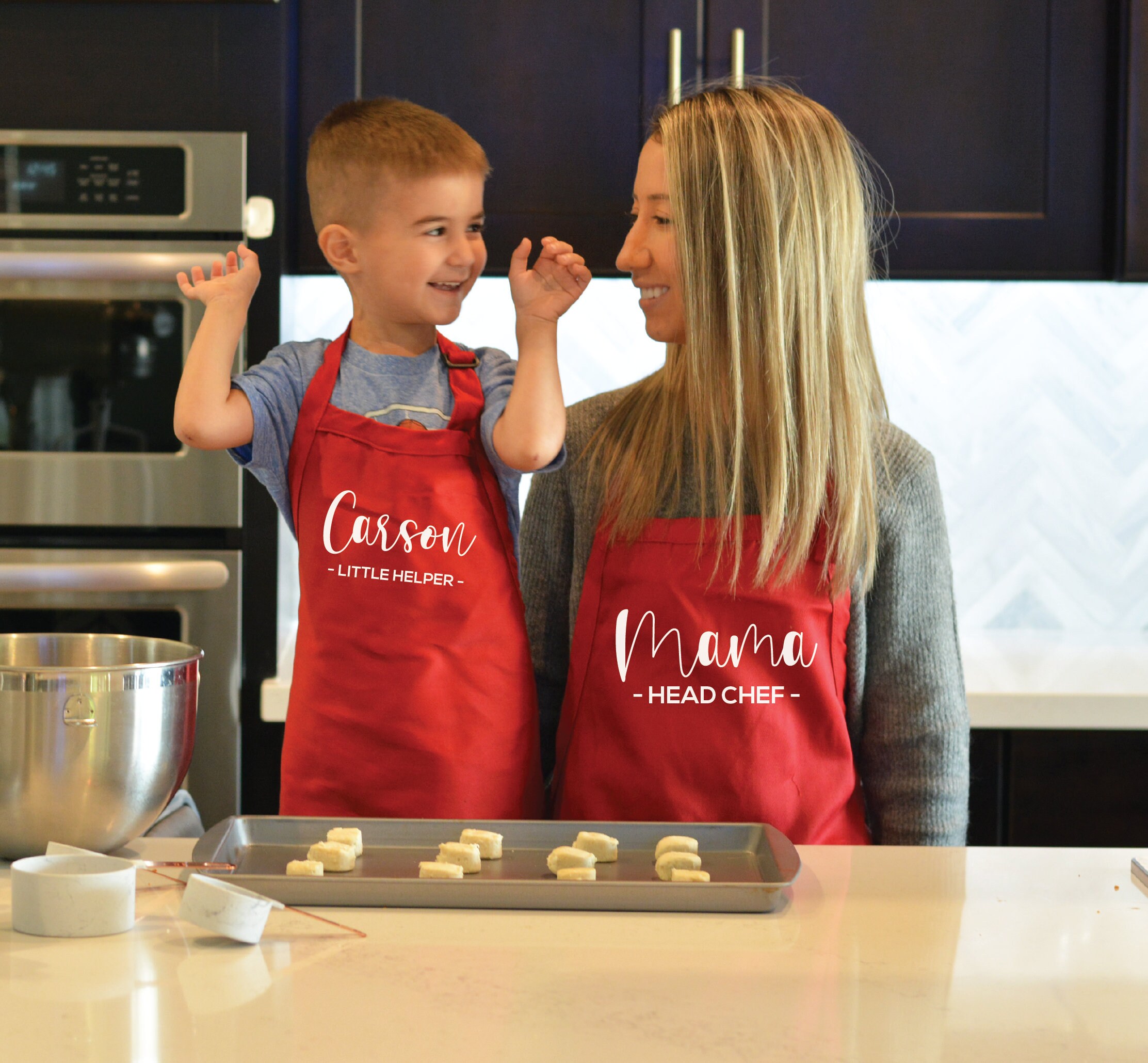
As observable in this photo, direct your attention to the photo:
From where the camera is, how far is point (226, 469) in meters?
1.91

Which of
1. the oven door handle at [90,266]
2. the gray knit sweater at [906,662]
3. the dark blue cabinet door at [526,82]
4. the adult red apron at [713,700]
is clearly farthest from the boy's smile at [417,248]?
the dark blue cabinet door at [526,82]

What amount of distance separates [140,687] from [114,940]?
0.64 ft

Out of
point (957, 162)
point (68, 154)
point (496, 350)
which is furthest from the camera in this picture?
point (957, 162)

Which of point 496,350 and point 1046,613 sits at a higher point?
point 496,350

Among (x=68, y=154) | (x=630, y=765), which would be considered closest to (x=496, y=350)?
(x=630, y=765)

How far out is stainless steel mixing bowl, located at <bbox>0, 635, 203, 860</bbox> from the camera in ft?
2.89

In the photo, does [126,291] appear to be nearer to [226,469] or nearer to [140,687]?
[226,469]

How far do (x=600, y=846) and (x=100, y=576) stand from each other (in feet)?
3.87

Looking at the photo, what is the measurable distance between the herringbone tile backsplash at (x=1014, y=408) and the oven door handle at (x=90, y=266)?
497mm

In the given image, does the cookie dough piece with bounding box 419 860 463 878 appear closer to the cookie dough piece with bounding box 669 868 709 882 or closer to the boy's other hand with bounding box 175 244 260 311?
the cookie dough piece with bounding box 669 868 709 882

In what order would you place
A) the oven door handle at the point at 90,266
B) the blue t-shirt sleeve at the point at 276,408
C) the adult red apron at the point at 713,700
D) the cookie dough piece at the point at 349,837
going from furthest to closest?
the oven door handle at the point at 90,266, the blue t-shirt sleeve at the point at 276,408, the adult red apron at the point at 713,700, the cookie dough piece at the point at 349,837

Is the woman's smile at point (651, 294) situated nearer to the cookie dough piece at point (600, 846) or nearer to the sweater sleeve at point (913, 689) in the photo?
the sweater sleeve at point (913, 689)

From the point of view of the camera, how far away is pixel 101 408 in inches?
76.0

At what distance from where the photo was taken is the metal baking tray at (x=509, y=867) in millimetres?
822
